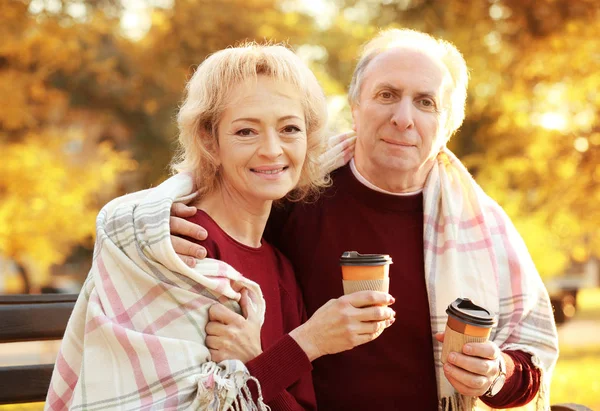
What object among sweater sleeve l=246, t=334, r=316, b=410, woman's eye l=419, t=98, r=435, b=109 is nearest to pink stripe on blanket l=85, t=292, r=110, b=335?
sweater sleeve l=246, t=334, r=316, b=410

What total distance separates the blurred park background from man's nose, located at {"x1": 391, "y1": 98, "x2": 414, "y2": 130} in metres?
4.42

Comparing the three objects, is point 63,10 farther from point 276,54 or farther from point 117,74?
point 276,54

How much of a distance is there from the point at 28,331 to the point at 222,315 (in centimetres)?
116

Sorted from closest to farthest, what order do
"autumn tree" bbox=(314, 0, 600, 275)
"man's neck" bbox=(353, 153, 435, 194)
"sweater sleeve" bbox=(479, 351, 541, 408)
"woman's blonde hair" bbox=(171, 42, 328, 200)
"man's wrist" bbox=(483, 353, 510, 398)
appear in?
1. "woman's blonde hair" bbox=(171, 42, 328, 200)
2. "man's wrist" bbox=(483, 353, 510, 398)
3. "sweater sleeve" bbox=(479, 351, 541, 408)
4. "man's neck" bbox=(353, 153, 435, 194)
5. "autumn tree" bbox=(314, 0, 600, 275)

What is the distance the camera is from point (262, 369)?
2674mm

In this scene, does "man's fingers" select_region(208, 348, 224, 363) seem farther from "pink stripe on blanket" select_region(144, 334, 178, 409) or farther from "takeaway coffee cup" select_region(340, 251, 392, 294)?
"takeaway coffee cup" select_region(340, 251, 392, 294)

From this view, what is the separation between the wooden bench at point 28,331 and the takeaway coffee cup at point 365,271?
4.90ft

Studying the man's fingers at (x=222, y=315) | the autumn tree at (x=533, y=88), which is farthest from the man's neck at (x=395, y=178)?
the autumn tree at (x=533, y=88)

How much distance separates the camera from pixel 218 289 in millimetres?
2689

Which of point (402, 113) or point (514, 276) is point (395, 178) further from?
point (514, 276)

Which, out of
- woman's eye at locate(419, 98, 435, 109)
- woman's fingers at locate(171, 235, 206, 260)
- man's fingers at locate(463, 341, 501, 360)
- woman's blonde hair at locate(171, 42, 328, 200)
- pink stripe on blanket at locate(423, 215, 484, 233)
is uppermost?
woman's eye at locate(419, 98, 435, 109)

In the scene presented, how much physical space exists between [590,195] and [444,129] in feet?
24.9

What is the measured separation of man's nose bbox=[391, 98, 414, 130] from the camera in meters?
3.39

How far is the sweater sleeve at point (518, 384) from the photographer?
310 centimetres
